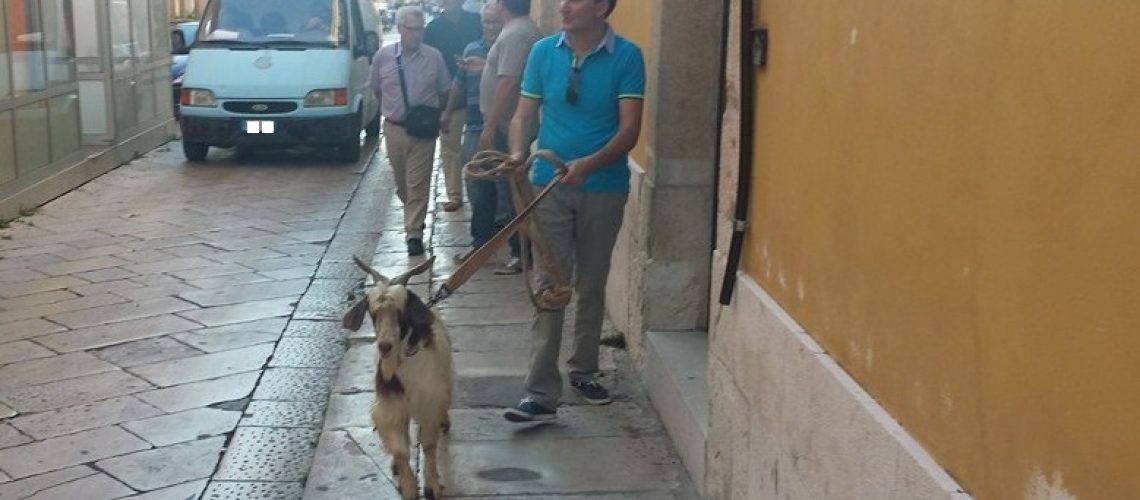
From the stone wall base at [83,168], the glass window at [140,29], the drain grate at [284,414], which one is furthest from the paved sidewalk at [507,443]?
the glass window at [140,29]

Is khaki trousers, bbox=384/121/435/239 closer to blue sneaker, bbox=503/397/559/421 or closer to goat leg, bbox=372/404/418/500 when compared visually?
blue sneaker, bbox=503/397/559/421

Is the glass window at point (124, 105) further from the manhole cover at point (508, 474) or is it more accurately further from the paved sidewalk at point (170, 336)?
the manhole cover at point (508, 474)

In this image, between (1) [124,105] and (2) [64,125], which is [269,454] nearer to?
(2) [64,125]

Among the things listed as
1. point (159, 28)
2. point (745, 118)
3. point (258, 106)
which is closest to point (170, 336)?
point (745, 118)

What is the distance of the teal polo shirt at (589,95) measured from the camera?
5359 mm

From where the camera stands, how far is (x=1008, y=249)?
230 cm

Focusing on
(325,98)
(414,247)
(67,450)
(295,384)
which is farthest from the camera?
(325,98)

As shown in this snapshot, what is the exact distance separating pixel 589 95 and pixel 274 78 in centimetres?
984

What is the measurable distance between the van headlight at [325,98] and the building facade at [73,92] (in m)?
2.21

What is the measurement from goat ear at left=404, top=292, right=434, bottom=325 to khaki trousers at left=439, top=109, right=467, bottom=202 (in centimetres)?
591

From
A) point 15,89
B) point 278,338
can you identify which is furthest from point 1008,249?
point 15,89

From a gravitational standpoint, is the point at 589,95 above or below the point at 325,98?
above

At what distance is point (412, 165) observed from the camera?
9.35m

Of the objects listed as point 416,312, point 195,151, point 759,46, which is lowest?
point 195,151
